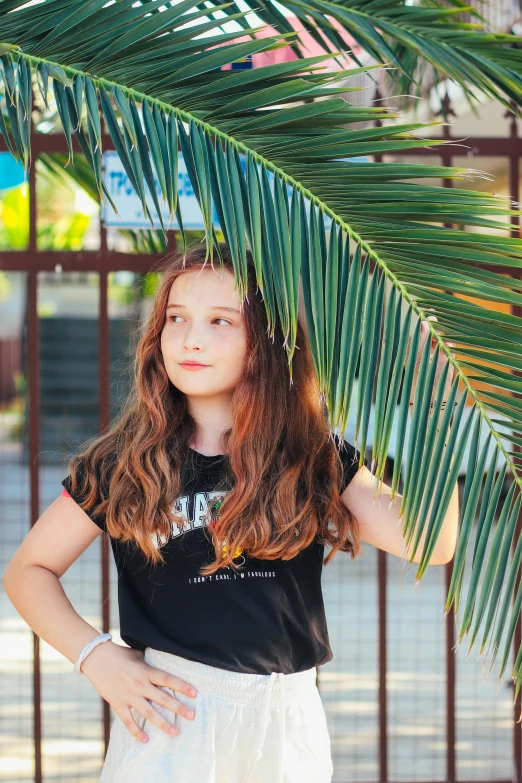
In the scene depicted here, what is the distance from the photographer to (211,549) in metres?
1.83

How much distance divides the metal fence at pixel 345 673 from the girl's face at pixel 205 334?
1.40ft

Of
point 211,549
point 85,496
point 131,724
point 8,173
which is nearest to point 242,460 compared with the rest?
point 211,549

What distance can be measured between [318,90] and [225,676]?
1108 mm

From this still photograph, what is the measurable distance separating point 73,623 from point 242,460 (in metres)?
0.47

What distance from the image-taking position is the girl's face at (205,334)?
183 cm

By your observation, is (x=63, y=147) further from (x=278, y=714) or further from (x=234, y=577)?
(x=278, y=714)

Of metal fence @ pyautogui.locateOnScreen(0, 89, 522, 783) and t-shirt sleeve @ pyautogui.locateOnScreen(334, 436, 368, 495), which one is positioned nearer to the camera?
t-shirt sleeve @ pyautogui.locateOnScreen(334, 436, 368, 495)

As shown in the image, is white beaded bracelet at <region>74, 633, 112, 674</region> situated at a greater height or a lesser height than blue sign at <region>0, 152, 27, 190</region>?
lesser

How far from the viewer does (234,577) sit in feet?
5.92

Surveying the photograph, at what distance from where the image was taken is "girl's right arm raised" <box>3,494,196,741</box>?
1761 mm

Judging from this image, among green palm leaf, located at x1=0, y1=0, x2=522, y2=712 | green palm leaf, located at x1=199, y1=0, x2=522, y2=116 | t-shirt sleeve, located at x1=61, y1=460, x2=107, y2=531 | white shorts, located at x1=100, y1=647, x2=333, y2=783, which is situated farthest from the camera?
green palm leaf, located at x1=199, y1=0, x2=522, y2=116

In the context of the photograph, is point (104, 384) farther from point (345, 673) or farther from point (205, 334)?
point (345, 673)

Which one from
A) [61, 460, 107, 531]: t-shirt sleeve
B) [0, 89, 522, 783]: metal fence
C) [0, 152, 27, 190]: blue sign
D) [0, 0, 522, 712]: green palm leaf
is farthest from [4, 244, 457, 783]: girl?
[0, 152, 27, 190]: blue sign

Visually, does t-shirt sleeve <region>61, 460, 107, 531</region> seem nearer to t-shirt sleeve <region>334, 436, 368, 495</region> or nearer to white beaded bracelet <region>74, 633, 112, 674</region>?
white beaded bracelet <region>74, 633, 112, 674</region>
